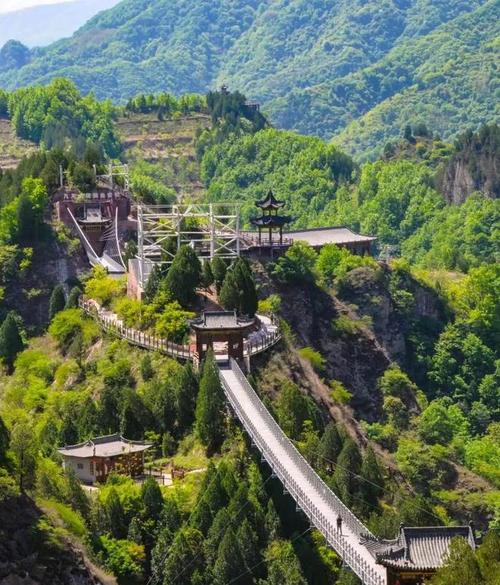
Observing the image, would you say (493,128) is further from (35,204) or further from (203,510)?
(203,510)

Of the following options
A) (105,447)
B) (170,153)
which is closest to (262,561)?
(105,447)

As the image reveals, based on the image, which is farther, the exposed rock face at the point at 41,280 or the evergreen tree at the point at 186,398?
the exposed rock face at the point at 41,280

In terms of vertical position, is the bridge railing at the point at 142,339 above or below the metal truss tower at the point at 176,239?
below

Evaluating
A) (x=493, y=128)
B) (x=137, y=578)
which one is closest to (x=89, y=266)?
(x=137, y=578)

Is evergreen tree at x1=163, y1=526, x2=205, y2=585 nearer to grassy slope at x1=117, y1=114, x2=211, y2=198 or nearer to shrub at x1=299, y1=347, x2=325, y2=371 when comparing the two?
shrub at x1=299, y1=347, x2=325, y2=371

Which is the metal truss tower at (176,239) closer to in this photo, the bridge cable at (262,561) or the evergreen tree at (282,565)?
the bridge cable at (262,561)

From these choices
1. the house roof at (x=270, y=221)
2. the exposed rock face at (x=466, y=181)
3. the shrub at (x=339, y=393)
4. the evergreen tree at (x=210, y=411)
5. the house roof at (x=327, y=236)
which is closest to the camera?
the evergreen tree at (x=210, y=411)

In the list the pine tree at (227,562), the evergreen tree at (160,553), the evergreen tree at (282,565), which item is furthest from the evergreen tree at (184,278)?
the pine tree at (227,562)
